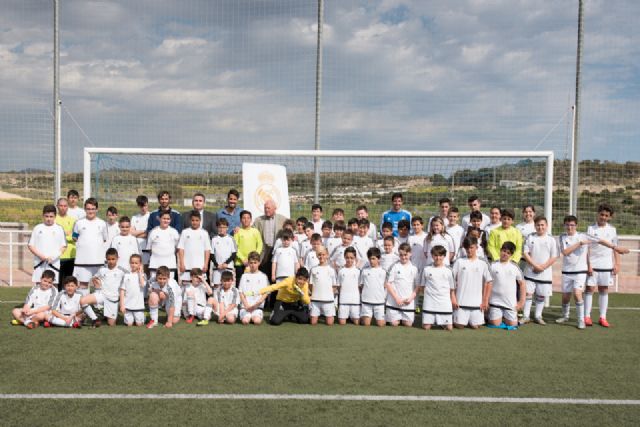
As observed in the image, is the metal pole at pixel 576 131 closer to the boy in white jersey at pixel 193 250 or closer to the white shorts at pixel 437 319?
the white shorts at pixel 437 319

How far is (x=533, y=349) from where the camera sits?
17.3ft

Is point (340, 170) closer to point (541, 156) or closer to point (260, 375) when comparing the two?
point (541, 156)

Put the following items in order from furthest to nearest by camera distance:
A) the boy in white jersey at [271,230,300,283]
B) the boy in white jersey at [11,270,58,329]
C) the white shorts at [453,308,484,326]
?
the boy in white jersey at [271,230,300,283]
the white shorts at [453,308,484,326]
the boy in white jersey at [11,270,58,329]

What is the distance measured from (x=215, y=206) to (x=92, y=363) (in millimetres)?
3740

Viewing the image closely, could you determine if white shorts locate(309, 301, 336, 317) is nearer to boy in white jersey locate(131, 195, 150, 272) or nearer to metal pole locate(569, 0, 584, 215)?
A: boy in white jersey locate(131, 195, 150, 272)

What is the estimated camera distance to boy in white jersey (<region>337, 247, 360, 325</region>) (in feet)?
21.3

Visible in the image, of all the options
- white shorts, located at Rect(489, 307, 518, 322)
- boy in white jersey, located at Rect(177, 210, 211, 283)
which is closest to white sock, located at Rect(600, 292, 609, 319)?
white shorts, located at Rect(489, 307, 518, 322)

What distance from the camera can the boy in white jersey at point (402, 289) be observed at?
251 inches

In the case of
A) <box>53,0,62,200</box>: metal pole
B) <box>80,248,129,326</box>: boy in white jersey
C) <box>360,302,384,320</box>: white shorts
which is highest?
<box>53,0,62,200</box>: metal pole

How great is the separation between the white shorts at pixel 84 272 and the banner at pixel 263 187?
Result: 2329 millimetres

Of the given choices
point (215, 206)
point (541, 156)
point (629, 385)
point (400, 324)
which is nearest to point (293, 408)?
point (629, 385)

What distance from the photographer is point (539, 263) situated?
6.63 metres

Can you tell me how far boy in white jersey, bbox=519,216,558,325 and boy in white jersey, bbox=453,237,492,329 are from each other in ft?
2.28

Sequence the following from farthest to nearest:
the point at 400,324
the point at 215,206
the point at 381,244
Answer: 1. the point at 215,206
2. the point at 381,244
3. the point at 400,324
